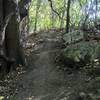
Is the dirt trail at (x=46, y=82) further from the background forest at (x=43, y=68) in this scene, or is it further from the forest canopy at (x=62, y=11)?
the forest canopy at (x=62, y=11)

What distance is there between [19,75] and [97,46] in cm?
381

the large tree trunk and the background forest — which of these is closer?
the background forest

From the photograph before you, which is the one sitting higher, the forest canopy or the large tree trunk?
the forest canopy

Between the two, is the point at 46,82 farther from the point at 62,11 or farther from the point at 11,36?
the point at 62,11

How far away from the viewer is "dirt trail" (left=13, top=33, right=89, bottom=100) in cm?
922

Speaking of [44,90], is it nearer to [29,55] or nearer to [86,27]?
[29,55]

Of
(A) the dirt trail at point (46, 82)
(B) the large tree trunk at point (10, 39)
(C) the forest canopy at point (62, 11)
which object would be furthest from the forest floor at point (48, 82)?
(C) the forest canopy at point (62, 11)

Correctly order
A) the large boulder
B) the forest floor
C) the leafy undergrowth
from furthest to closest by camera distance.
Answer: the large boulder, the leafy undergrowth, the forest floor

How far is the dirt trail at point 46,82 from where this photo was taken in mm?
9219

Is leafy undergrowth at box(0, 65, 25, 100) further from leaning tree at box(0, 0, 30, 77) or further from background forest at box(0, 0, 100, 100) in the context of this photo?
leaning tree at box(0, 0, 30, 77)

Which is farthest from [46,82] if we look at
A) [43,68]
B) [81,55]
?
[81,55]

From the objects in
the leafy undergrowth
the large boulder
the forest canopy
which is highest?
the forest canopy

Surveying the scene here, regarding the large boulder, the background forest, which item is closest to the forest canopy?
the background forest

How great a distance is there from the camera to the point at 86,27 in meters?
18.2
